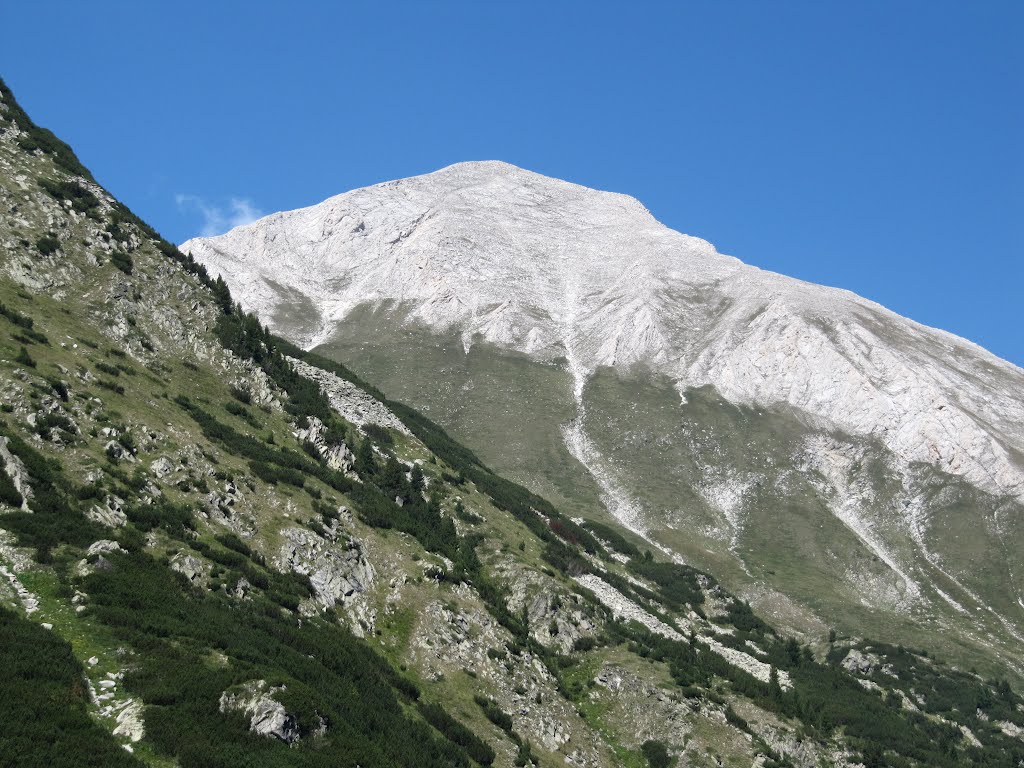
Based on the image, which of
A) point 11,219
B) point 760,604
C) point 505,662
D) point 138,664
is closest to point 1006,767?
point 760,604

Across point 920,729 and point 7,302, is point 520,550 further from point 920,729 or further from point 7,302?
point 7,302

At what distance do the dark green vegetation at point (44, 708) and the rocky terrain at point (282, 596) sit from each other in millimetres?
101

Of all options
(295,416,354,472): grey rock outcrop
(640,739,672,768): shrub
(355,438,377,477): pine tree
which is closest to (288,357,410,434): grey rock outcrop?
(355,438,377,477): pine tree

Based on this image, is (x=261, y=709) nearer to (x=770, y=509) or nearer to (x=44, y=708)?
(x=44, y=708)

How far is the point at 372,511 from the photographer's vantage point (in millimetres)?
69125

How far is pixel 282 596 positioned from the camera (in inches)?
1967

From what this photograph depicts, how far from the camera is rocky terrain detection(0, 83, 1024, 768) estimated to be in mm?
33594

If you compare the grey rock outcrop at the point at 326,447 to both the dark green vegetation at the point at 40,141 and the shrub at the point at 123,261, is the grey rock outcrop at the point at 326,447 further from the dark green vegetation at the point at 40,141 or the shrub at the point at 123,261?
the dark green vegetation at the point at 40,141

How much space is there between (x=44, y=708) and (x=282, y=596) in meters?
22.3

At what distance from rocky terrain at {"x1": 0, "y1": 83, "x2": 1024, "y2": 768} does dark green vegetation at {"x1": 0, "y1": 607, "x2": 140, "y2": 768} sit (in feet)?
0.33

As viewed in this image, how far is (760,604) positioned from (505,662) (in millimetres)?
77884

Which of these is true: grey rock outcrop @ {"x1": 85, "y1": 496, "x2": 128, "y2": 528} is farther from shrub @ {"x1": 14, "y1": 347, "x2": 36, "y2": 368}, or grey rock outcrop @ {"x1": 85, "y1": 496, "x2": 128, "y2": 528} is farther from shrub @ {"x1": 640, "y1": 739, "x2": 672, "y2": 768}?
shrub @ {"x1": 640, "y1": 739, "x2": 672, "y2": 768}

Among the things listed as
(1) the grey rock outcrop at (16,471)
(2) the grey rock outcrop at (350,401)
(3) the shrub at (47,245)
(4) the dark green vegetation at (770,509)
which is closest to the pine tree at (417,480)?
(2) the grey rock outcrop at (350,401)

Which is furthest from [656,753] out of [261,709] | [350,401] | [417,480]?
[350,401]
